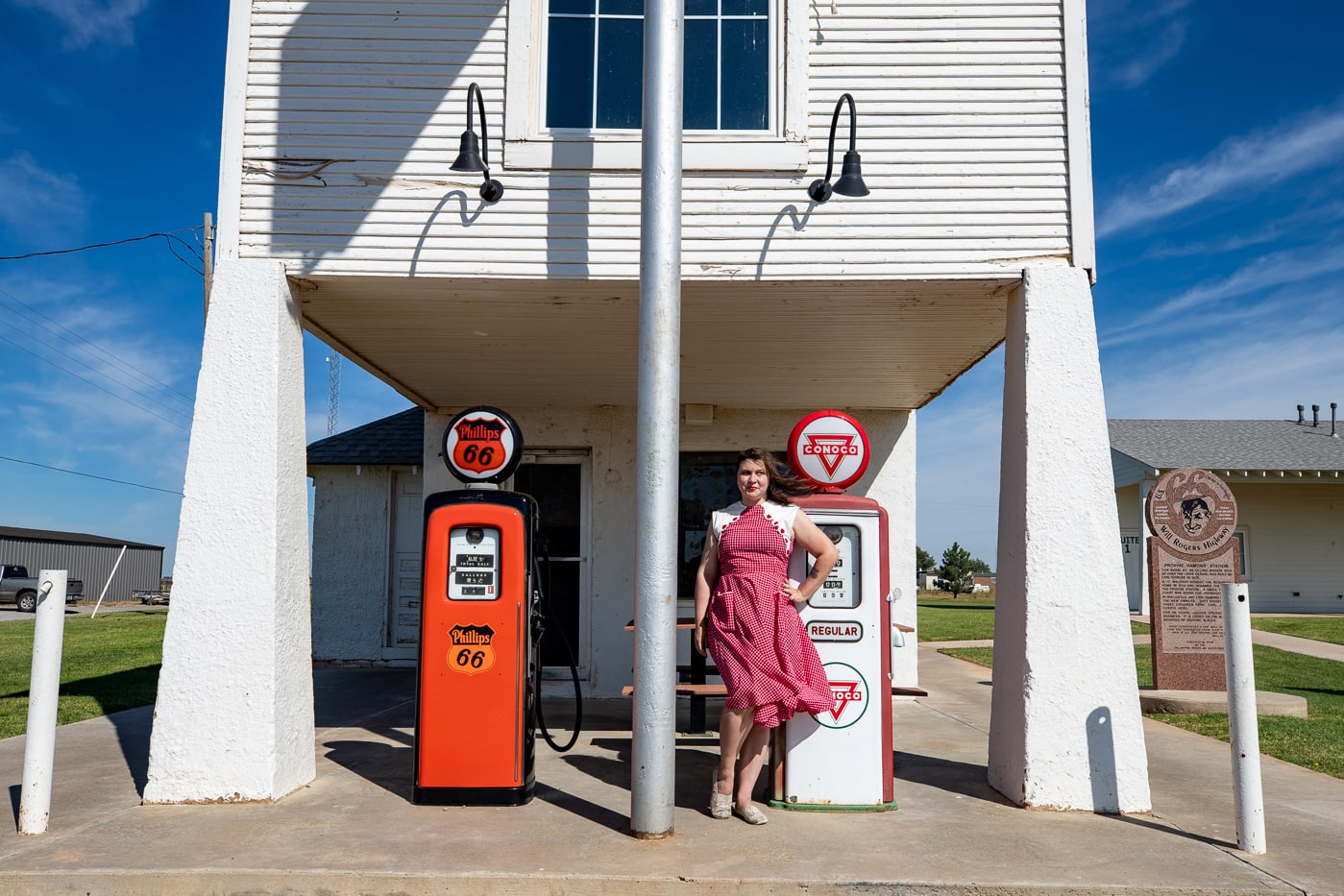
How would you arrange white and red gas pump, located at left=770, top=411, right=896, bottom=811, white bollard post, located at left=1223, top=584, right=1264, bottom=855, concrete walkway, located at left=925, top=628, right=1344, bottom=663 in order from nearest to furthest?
white bollard post, located at left=1223, top=584, right=1264, bottom=855 < white and red gas pump, located at left=770, top=411, right=896, bottom=811 < concrete walkway, located at left=925, top=628, right=1344, bottom=663

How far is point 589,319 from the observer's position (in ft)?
22.5

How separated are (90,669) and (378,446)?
5070mm

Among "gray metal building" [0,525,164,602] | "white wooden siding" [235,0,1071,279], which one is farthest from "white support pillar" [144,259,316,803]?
"gray metal building" [0,525,164,602]

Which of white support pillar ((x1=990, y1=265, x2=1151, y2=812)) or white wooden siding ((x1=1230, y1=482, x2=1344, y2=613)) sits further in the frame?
white wooden siding ((x1=1230, y1=482, x2=1344, y2=613))

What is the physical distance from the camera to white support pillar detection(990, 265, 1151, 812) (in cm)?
541

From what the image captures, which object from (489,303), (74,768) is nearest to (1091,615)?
(489,303)

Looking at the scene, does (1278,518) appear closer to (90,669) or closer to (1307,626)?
(1307,626)

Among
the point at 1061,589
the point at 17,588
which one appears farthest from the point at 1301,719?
the point at 17,588

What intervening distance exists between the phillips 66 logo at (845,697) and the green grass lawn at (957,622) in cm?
960

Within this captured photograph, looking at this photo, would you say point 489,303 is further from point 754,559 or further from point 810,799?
point 810,799

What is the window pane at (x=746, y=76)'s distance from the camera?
623cm

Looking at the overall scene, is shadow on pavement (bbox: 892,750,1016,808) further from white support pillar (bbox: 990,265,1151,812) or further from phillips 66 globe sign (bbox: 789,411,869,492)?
phillips 66 globe sign (bbox: 789,411,869,492)

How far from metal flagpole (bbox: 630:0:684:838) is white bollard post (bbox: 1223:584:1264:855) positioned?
2.67m

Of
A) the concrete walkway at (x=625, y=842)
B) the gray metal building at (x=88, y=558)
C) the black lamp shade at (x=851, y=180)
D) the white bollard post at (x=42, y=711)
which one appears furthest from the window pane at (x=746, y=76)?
the gray metal building at (x=88, y=558)
